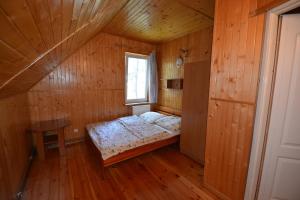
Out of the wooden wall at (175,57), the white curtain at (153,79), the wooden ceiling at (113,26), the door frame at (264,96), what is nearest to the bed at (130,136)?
the wooden wall at (175,57)

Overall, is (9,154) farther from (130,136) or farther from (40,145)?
(130,136)

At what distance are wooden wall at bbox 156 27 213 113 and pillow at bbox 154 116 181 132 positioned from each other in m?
0.56

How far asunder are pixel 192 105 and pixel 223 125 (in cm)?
93

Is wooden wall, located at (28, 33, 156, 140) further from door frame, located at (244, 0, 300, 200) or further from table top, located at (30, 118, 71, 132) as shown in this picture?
door frame, located at (244, 0, 300, 200)

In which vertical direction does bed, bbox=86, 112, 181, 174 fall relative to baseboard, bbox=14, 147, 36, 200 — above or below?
above

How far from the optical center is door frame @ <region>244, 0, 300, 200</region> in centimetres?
127

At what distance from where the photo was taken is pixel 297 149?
1.32m

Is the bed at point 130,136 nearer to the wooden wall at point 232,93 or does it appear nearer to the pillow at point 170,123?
the pillow at point 170,123

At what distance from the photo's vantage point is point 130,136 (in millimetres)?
2574

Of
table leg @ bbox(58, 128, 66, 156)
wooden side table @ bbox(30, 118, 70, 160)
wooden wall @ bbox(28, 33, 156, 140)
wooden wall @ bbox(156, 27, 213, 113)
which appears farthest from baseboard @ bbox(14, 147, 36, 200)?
wooden wall @ bbox(156, 27, 213, 113)

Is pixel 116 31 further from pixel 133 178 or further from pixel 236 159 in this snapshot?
pixel 236 159

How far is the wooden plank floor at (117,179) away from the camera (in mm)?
1814

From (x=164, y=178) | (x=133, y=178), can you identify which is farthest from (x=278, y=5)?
(x=133, y=178)

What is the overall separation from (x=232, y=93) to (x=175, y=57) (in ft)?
8.36
